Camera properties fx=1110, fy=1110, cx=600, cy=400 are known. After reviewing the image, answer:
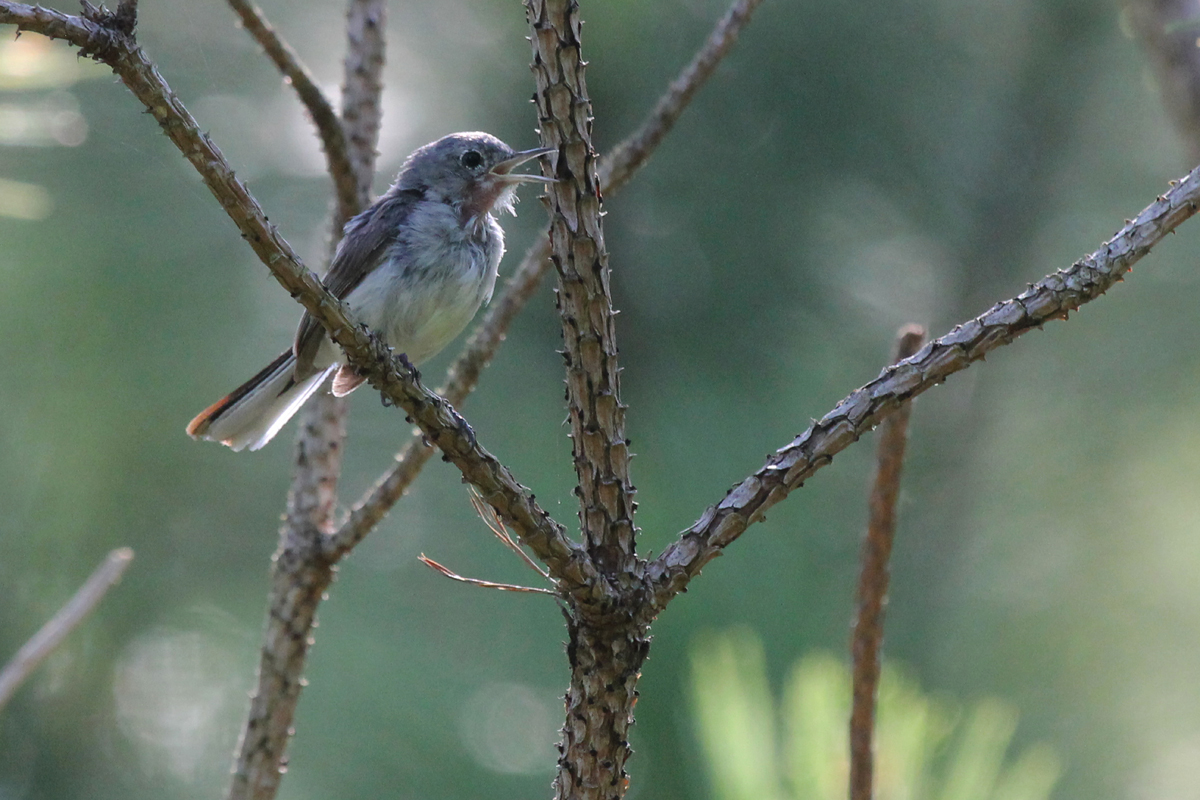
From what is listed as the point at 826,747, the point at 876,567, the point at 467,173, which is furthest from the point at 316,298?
the point at 467,173

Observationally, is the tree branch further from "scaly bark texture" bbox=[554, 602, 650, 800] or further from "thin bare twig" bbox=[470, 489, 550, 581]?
"scaly bark texture" bbox=[554, 602, 650, 800]

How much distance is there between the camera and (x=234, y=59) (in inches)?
174

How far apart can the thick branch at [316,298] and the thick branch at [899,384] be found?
0.16 meters

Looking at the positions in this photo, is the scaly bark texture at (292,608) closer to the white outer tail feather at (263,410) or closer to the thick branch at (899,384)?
the white outer tail feather at (263,410)

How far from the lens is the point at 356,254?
288 centimetres

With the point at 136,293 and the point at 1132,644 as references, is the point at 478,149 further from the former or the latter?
the point at 1132,644

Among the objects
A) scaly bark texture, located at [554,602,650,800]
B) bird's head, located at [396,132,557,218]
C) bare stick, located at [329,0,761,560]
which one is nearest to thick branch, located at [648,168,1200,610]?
scaly bark texture, located at [554,602,650,800]

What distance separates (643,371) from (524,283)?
1729 millimetres

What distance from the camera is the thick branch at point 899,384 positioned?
Answer: 4.81 ft

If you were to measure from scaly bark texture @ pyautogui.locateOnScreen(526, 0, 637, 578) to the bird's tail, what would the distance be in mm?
1490

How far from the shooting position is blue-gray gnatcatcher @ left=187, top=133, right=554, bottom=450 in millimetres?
2812

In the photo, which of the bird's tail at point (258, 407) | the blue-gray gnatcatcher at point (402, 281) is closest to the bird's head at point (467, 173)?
the blue-gray gnatcatcher at point (402, 281)

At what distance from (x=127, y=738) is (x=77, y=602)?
9.57 feet

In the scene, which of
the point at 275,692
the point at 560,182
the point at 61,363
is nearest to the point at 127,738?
the point at 61,363
